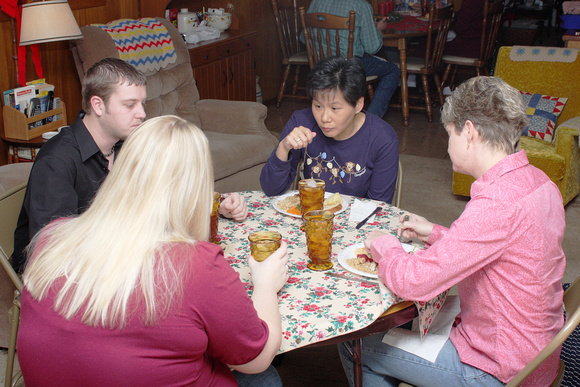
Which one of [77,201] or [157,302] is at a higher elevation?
[157,302]

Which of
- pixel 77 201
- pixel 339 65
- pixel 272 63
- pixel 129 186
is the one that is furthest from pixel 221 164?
pixel 272 63

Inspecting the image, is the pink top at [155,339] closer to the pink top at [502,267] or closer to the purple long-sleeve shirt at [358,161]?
the pink top at [502,267]

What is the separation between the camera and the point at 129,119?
1886mm

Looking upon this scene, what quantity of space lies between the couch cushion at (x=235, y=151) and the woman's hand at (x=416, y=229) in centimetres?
181

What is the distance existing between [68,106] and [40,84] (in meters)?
0.52

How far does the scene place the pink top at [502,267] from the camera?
48.7 inches

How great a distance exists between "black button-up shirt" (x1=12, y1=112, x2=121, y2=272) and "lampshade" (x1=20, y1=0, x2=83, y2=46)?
1.28m

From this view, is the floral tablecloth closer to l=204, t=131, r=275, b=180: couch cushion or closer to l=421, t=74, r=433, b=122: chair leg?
l=204, t=131, r=275, b=180: couch cushion

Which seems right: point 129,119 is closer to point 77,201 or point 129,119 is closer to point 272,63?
point 77,201

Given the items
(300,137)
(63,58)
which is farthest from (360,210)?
(63,58)

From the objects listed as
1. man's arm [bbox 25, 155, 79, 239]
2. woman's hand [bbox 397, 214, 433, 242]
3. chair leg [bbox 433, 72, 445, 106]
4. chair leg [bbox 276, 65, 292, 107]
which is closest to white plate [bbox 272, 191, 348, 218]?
woman's hand [bbox 397, 214, 433, 242]

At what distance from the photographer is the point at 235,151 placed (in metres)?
3.43

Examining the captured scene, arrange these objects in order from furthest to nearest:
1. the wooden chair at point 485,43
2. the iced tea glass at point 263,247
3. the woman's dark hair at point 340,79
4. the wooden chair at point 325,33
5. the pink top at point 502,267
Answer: the wooden chair at point 485,43, the wooden chair at point 325,33, the woman's dark hair at point 340,79, the iced tea glass at point 263,247, the pink top at point 502,267

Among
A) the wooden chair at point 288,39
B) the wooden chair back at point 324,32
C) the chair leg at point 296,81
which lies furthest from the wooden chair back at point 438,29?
the chair leg at point 296,81
